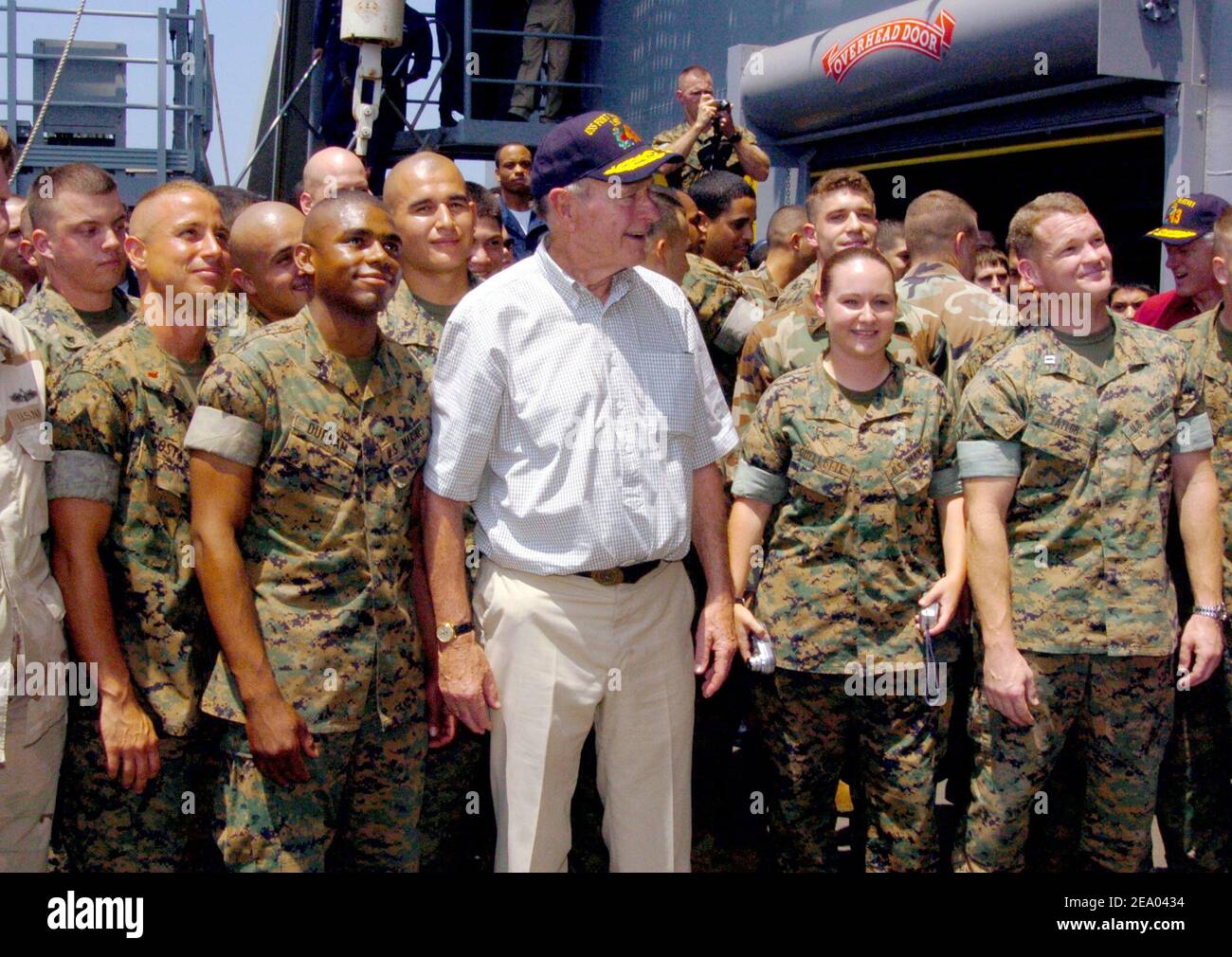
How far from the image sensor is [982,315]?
3.90 meters

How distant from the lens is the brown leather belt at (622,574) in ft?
9.27

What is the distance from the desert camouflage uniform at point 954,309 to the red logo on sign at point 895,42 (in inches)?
99.8

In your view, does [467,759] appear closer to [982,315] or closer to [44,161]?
[982,315]

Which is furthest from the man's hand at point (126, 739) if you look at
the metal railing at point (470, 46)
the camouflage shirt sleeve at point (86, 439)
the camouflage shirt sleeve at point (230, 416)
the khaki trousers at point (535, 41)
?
the khaki trousers at point (535, 41)

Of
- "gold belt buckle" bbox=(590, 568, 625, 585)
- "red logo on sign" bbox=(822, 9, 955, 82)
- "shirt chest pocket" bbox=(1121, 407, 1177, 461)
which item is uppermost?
"red logo on sign" bbox=(822, 9, 955, 82)

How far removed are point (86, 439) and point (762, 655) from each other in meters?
1.74

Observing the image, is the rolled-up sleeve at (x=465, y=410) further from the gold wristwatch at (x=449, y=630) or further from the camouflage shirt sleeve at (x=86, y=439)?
the camouflage shirt sleeve at (x=86, y=439)

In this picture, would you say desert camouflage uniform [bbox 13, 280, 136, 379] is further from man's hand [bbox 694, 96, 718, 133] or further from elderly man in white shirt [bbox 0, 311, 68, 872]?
man's hand [bbox 694, 96, 718, 133]

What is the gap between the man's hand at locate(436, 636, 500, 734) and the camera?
279 cm

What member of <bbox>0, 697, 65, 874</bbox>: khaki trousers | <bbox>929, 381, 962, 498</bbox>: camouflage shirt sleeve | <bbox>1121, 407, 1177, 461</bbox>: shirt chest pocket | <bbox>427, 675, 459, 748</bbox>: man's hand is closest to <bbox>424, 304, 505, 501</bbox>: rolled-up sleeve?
<bbox>427, 675, 459, 748</bbox>: man's hand

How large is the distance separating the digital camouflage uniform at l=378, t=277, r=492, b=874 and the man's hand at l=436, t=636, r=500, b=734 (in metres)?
0.36

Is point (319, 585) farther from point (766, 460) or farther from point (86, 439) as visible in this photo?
point (766, 460)

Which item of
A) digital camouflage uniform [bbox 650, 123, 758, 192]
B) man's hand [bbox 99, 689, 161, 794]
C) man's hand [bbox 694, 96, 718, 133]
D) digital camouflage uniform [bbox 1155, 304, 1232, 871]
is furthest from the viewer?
digital camouflage uniform [bbox 650, 123, 758, 192]
